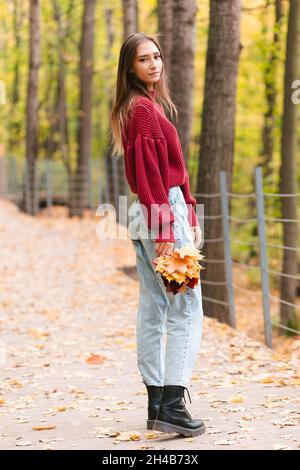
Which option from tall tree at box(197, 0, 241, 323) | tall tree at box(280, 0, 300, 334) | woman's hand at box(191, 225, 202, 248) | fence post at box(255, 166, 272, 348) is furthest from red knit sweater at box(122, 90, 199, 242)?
tall tree at box(280, 0, 300, 334)

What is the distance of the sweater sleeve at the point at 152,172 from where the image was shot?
4715mm

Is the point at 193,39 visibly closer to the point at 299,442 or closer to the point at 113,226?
the point at 299,442

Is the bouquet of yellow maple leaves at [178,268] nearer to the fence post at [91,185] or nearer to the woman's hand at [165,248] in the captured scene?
the woman's hand at [165,248]

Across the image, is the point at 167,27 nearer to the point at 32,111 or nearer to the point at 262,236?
→ the point at 262,236

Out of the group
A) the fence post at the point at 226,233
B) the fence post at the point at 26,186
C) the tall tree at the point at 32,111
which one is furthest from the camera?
the fence post at the point at 26,186

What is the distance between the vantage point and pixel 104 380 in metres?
6.95

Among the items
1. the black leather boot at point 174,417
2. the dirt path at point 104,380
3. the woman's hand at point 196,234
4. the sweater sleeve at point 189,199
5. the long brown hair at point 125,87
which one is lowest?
the dirt path at point 104,380

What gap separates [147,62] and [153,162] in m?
0.61

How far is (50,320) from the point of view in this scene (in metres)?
10.1

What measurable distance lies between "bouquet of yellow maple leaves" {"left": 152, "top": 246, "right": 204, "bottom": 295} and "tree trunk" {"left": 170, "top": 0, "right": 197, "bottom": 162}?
6.42m

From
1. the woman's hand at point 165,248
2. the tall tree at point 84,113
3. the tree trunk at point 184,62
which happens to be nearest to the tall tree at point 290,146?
the tree trunk at point 184,62

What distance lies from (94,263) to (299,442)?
1121 cm

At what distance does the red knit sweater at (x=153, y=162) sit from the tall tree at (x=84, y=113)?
1873cm

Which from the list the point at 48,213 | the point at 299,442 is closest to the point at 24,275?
the point at 299,442
